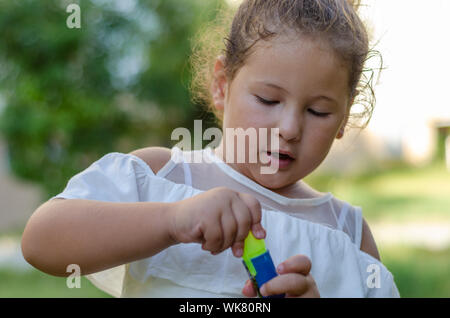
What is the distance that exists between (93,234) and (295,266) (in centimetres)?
32

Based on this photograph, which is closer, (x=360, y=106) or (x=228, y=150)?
(x=228, y=150)

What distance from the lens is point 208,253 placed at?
1000 mm

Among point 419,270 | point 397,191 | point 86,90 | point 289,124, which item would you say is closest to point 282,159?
point 289,124

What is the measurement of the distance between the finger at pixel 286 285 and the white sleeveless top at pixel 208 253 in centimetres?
21

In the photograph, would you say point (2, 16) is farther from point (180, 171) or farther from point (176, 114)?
point (180, 171)

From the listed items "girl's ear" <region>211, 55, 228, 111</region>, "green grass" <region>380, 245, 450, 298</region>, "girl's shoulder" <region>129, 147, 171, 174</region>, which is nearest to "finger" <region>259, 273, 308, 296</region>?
"girl's shoulder" <region>129, 147, 171, 174</region>

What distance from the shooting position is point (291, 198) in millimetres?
1169

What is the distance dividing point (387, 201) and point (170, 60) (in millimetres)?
3197

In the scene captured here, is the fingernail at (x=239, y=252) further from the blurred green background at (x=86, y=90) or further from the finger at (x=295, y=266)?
the blurred green background at (x=86, y=90)

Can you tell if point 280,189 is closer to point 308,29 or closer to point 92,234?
point 308,29

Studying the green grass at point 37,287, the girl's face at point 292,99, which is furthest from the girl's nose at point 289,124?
the green grass at point 37,287

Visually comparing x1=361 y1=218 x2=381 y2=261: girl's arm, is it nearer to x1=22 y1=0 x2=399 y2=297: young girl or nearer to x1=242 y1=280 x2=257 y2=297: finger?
x1=22 y1=0 x2=399 y2=297: young girl

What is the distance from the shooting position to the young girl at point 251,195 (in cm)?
84

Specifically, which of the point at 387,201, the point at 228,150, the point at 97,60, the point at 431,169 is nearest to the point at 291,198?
the point at 228,150
